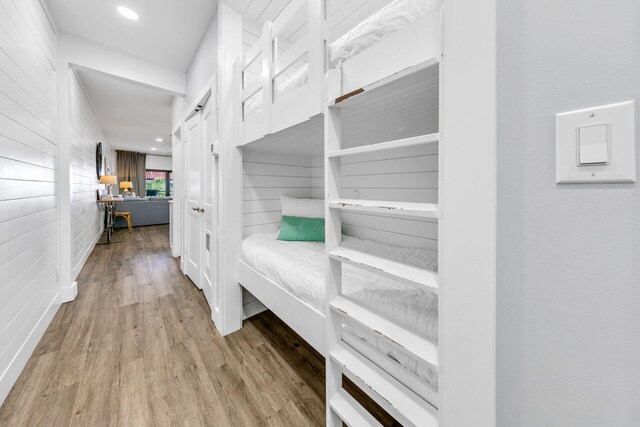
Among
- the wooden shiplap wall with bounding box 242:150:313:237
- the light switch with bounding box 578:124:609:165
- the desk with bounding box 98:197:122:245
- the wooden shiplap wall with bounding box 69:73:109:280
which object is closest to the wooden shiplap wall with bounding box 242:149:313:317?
the wooden shiplap wall with bounding box 242:150:313:237

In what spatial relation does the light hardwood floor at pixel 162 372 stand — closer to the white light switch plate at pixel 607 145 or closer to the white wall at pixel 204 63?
the white light switch plate at pixel 607 145

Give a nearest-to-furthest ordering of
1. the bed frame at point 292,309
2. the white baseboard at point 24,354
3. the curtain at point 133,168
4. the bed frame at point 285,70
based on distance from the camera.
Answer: the bed frame at point 285,70, the bed frame at point 292,309, the white baseboard at point 24,354, the curtain at point 133,168

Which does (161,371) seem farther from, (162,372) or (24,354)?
(24,354)

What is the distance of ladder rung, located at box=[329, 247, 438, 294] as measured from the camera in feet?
2.29

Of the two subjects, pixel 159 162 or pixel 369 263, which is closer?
pixel 369 263

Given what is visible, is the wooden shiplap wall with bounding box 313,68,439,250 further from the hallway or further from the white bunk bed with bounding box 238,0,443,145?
the hallway

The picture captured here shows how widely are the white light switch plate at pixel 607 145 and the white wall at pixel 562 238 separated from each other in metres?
0.01

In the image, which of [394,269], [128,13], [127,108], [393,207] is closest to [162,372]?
[394,269]

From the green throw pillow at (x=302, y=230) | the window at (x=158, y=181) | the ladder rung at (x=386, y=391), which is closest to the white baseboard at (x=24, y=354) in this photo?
the green throw pillow at (x=302, y=230)

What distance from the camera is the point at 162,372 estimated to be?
157 centimetres

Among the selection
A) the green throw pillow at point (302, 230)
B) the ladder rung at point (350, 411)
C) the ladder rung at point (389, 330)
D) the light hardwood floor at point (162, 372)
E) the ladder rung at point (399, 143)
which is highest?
the ladder rung at point (399, 143)

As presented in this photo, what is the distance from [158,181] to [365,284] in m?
11.9

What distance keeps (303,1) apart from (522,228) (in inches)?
56.0

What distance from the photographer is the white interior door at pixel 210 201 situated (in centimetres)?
220
